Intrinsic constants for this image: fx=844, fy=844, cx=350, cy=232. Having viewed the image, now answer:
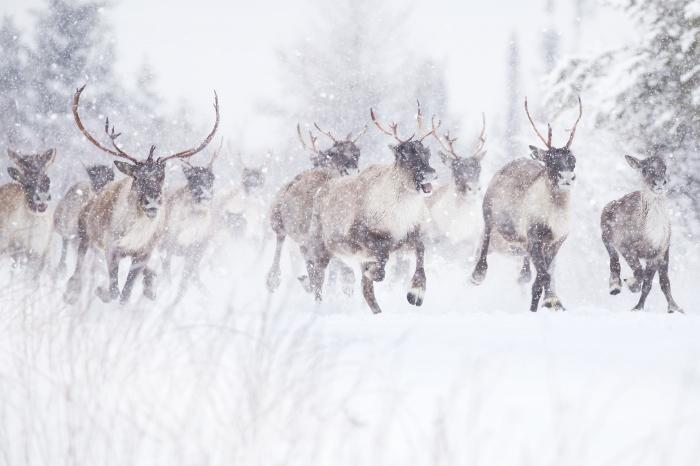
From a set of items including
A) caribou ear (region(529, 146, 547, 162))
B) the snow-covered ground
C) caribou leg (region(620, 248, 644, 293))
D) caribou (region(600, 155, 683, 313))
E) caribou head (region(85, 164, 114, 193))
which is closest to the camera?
the snow-covered ground

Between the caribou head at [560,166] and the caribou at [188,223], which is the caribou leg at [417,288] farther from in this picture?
the caribou at [188,223]

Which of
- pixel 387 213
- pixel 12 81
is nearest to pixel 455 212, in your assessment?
pixel 387 213

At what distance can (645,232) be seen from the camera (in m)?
8.84

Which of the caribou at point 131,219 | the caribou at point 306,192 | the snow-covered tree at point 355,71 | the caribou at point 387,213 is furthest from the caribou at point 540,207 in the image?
the snow-covered tree at point 355,71

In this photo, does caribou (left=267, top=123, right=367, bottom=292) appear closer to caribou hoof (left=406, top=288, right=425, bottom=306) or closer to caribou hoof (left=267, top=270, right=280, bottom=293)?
caribou hoof (left=267, top=270, right=280, bottom=293)

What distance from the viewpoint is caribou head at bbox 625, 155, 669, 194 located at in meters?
8.88

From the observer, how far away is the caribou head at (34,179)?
10188mm

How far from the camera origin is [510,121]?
46.2 metres

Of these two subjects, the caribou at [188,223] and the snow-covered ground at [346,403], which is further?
the caribou at [188,223]

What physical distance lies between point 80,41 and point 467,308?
19.3m

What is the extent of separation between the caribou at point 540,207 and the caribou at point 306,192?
1.96 meters

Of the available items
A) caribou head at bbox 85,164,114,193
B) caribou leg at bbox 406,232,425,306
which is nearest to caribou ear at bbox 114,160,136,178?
caribou leg at bbox 406,232,425,306

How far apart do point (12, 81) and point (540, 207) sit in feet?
72.2

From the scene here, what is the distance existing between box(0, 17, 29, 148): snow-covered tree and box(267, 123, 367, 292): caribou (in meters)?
14.9
